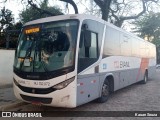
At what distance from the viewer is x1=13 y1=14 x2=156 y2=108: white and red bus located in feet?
22.1

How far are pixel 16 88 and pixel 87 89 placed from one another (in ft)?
7.51

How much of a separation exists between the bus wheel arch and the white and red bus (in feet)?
0.40

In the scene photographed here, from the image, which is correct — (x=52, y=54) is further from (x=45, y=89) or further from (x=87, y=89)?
(x=87, y=89)

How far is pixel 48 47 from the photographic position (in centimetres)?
709

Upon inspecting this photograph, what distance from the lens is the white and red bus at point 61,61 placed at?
22.1 ft

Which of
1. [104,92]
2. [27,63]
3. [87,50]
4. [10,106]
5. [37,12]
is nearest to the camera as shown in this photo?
[27,63]

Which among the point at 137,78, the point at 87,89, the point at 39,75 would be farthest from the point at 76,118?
the point at 137,78

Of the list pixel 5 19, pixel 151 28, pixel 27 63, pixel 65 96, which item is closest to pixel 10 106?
pixel 27 63

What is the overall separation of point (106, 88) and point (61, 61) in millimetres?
3074

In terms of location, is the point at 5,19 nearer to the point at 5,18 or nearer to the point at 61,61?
the point at 5,18

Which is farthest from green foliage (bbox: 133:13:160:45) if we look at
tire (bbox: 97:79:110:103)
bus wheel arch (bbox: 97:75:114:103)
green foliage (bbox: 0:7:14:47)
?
tire (bbox: 97:79:110:103)

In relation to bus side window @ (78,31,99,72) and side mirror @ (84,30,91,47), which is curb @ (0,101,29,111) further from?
side mirror @ (84,30,91,47)

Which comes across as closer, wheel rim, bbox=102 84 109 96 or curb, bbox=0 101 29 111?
curb, bbox=0 101 29 111

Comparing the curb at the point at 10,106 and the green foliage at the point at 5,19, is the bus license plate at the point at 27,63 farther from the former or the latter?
the green foliage at the point at 5,19
